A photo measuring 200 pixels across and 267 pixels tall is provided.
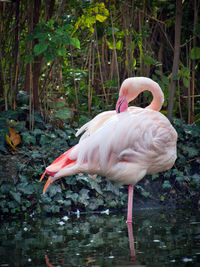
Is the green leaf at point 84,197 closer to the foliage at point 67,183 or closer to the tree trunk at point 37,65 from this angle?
the foliage at point 67,183

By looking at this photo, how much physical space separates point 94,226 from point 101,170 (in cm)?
49

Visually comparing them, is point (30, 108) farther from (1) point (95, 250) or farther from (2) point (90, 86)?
(1) point (95, 250)

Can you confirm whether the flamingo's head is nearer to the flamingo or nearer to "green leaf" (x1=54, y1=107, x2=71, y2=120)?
the flamingo

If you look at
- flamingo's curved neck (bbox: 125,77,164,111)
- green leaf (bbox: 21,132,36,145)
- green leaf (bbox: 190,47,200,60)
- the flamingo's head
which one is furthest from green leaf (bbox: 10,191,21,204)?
green leaf (bbox: 190,47,200,60)

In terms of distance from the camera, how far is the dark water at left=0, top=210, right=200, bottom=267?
9.77ft

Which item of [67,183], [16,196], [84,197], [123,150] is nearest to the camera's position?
[123,150]

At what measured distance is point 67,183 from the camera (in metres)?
4.90

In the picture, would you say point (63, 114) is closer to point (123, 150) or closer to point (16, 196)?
point (16, 196)

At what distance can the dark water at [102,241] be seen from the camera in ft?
9.77

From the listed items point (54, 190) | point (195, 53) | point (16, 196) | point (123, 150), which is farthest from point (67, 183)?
point (195, 53)

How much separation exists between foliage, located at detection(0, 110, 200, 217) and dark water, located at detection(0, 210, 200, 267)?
0.27m

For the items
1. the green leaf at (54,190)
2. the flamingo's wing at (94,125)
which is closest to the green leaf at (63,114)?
the green leaf at (54,190)

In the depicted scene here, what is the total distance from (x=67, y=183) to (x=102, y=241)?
1498mm

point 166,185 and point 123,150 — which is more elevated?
point 123,150
